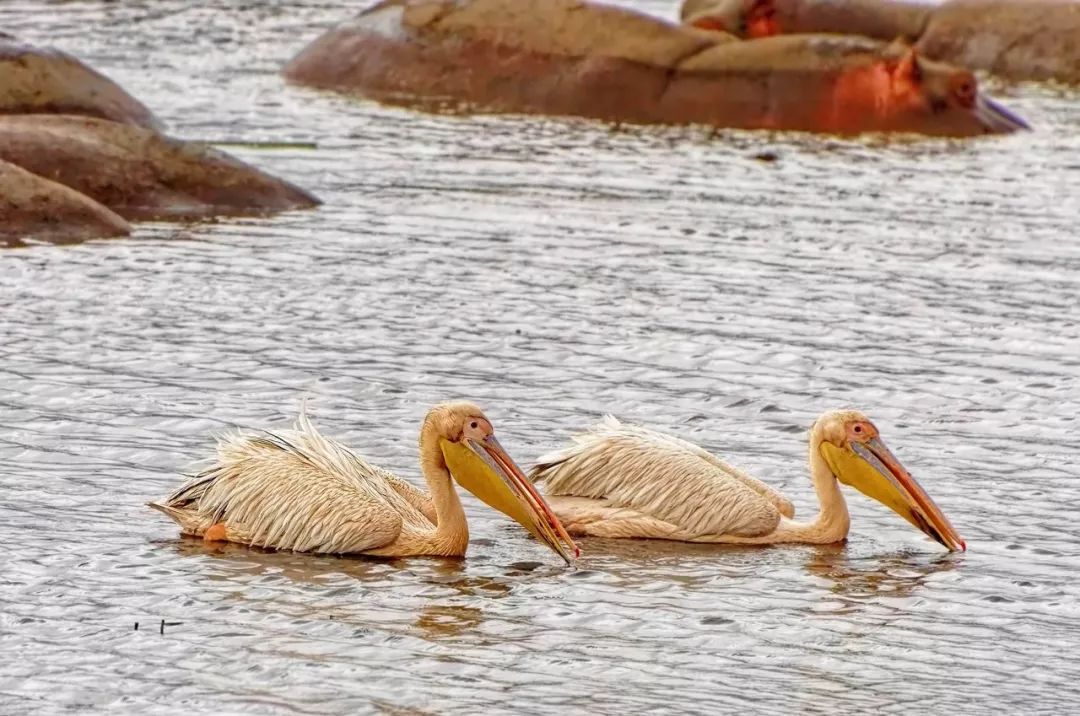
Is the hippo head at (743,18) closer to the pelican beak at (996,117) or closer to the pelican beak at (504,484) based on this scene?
the pelican beak at (996,117)

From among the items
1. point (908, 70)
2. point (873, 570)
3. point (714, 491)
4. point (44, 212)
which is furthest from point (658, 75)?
point (873, 570)

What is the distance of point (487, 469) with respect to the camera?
31.3 ft

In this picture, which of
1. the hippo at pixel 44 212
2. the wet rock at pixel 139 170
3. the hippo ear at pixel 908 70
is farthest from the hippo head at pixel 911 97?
the hippo at pixel 44 212

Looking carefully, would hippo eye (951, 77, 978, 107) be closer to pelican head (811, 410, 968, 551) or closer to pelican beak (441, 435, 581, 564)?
pelican head (811, 410, 968, 551)

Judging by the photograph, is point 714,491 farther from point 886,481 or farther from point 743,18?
point 743,18

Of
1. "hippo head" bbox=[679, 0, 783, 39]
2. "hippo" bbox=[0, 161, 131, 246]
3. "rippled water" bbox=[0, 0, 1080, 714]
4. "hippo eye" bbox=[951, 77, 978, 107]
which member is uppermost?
"hippo head" bbox=[679, 0, 783, 39]

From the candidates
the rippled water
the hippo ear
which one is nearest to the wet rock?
the rippled water

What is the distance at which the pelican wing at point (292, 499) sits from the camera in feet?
30.9

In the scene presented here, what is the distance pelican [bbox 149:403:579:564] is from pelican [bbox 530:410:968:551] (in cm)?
53

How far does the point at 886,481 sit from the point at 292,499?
2.64 metres

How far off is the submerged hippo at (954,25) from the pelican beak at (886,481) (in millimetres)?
17448

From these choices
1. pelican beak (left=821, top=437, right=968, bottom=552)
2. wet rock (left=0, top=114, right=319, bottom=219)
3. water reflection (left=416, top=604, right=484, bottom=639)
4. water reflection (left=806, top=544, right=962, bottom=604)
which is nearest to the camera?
water reflection (left=416, top=604, right=484, bottom=639)

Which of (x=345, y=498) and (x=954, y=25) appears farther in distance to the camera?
(x=954, y=25)

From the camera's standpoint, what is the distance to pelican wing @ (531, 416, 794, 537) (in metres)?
9.92
